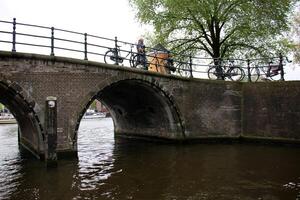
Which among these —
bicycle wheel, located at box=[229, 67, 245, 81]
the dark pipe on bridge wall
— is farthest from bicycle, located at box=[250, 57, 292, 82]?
the dark pipe on bridge wall

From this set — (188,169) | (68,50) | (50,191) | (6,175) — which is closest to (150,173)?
(188,169)

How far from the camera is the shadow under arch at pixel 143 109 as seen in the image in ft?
52.2

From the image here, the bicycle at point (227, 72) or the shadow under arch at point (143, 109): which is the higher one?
the bicycle at point (227, 72)

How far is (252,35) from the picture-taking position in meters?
19.5

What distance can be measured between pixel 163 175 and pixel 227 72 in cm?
919

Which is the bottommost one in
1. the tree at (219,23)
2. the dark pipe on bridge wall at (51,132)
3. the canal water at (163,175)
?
the canal water at (163,175)

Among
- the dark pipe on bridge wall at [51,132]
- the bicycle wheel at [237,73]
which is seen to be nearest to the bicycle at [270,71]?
the bicycle wheel at [237,73]

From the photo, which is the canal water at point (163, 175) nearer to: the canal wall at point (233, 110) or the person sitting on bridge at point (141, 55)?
the canal wall at point (233, 110)

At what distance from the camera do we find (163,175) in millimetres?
10031

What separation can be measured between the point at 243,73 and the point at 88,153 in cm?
905

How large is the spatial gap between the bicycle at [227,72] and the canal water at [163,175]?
4.24 metres

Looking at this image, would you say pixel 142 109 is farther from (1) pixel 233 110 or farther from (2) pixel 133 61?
(1) pixel 233 110

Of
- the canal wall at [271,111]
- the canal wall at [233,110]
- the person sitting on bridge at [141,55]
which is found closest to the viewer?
the person sitting on bridge at [141,55]

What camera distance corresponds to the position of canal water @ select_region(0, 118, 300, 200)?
8.09 meters
